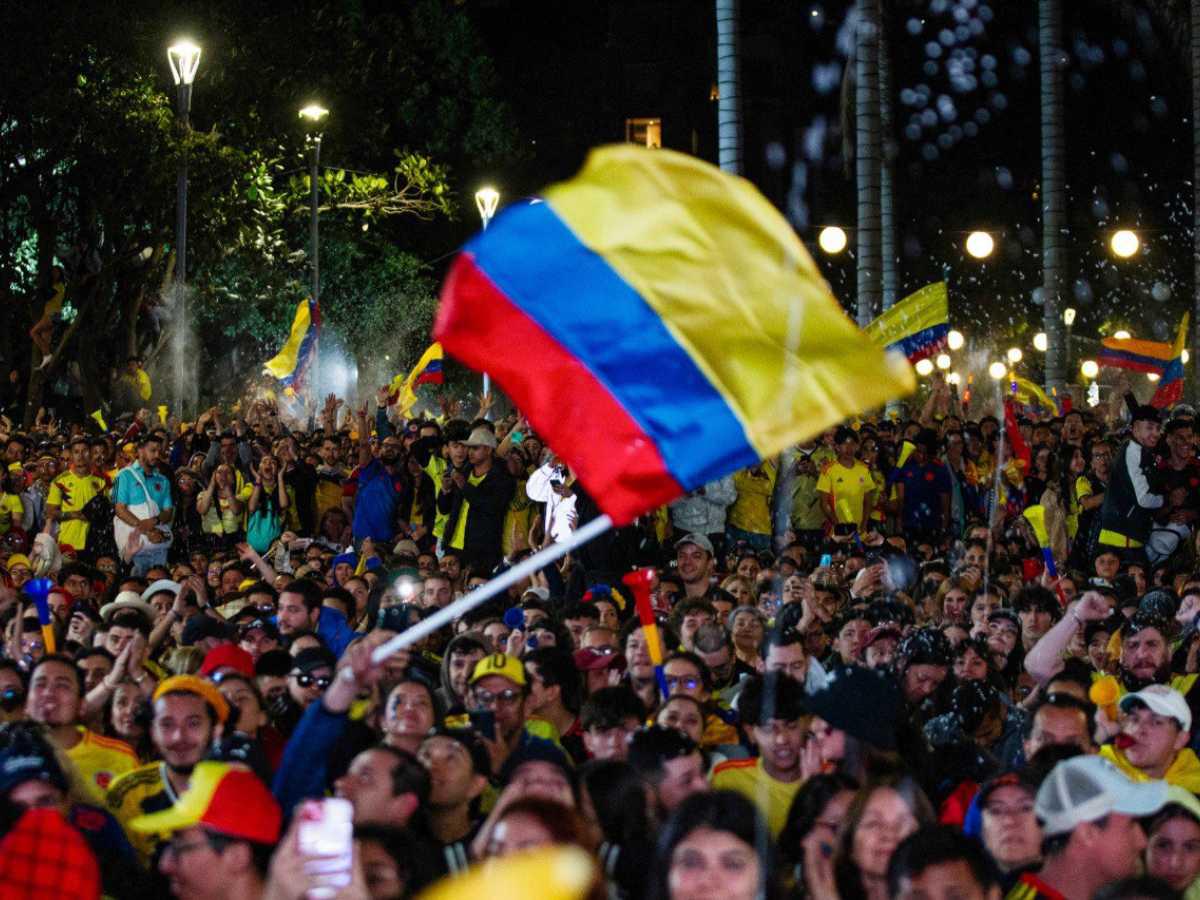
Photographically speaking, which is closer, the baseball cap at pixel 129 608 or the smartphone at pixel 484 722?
the smartphone at pixel 484 722

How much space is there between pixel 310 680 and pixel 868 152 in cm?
1712

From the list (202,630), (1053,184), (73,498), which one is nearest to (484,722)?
(202,630)

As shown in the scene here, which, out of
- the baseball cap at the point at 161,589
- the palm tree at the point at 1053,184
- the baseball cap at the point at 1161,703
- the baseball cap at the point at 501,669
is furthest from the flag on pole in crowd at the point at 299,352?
the baseball cap at the point at 1161,703

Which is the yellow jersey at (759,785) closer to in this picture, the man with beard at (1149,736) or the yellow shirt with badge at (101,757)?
the man with beard at (1149,736)

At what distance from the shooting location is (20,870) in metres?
6.24

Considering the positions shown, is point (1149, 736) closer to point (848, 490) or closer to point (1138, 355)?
point (848, 490)

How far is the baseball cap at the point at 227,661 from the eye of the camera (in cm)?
968

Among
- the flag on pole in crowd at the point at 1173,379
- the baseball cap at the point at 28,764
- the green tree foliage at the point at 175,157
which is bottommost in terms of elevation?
the baseball cap at the point at 28,764

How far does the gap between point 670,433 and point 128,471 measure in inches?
496

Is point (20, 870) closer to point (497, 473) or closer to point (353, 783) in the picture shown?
point (353, 783)

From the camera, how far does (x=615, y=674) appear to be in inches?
446

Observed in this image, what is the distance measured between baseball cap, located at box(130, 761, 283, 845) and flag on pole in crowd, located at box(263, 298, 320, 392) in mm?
21720

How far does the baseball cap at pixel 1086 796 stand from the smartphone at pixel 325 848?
A: 255 cm

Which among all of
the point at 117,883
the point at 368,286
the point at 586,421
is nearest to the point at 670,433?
the point at 586,421
